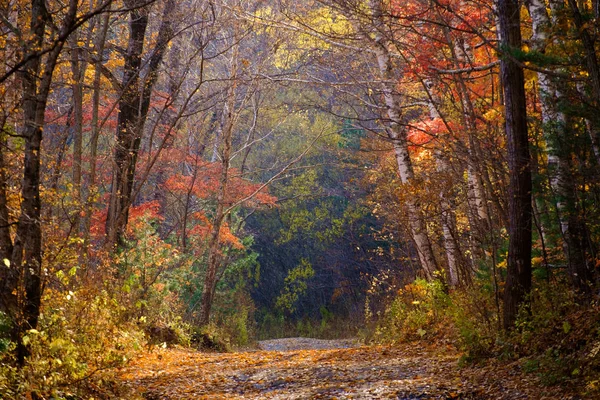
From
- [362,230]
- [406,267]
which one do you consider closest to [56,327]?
[406,267]

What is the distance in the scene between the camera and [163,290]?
12188 mm

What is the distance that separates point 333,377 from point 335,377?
0.03 metres

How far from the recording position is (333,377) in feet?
23.4

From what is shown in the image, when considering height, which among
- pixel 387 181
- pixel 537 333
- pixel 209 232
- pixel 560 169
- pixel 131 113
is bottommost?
pixel 537 333

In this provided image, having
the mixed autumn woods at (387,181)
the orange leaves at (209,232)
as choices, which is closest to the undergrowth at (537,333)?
the mixed autumn woods at (387,181)

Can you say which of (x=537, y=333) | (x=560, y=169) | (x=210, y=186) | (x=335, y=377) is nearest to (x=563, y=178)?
(x=560, y=169)

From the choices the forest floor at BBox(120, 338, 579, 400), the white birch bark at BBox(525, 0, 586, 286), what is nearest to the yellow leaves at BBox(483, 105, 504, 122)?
the white birch bark at BBox(525, 0, 586, 286)

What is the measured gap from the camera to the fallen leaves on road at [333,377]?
5.76 meters

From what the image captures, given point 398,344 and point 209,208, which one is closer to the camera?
point 398,344

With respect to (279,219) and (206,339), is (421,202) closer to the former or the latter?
(206,339)

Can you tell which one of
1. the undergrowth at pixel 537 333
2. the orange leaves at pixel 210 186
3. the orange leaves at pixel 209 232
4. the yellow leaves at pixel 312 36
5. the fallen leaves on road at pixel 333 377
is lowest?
the fallen leaves on road at pixel 333 377

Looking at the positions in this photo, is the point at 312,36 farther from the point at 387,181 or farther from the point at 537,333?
the point at 537,333

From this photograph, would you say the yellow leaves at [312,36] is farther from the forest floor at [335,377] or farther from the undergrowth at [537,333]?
the forest floor at [335,377]

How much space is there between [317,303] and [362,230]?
3.94m
